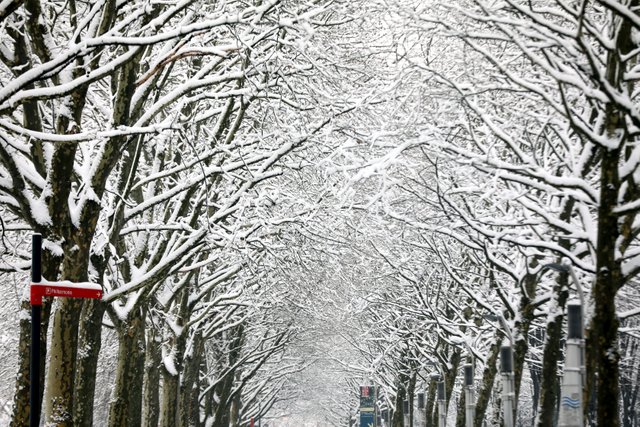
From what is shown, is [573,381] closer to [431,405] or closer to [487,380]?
[487,380]

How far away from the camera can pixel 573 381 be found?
31.0ft

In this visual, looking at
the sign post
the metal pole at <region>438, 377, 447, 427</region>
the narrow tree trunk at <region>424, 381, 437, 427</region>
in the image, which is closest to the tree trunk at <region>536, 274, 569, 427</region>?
the sign post

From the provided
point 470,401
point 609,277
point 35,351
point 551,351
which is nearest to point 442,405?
point 470,401

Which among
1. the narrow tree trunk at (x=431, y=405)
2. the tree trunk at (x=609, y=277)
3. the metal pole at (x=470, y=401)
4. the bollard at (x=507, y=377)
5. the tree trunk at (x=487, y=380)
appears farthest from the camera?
the narrow tree trunk at (x=431, y=405)

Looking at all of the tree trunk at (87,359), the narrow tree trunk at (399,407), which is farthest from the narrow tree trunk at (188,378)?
the narrow tree trunk at (399,407)

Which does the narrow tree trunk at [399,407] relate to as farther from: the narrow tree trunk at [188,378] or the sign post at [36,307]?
the sign post at [36,307]

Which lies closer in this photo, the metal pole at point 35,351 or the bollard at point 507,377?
the metal pole at point 35,351

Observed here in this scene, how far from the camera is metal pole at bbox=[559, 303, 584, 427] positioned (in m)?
9.39

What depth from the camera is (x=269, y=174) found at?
48.0ft

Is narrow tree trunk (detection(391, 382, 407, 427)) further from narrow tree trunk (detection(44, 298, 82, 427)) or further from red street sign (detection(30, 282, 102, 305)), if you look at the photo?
red street sign (detection(30, 282, 102, 305))

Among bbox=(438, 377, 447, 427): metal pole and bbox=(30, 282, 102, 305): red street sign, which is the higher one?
bbox=(30, 282, 102, 305): red street sign

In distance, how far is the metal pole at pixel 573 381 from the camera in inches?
370

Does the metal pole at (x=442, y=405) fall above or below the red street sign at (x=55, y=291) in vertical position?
below

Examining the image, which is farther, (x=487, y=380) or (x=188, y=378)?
(x=188, y=378)
